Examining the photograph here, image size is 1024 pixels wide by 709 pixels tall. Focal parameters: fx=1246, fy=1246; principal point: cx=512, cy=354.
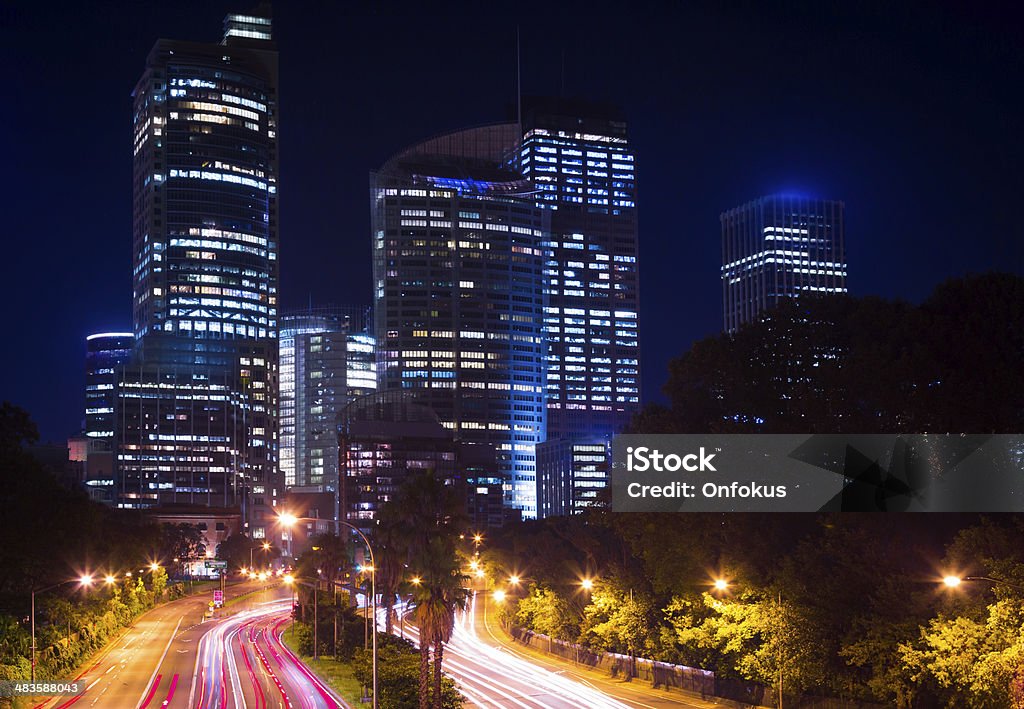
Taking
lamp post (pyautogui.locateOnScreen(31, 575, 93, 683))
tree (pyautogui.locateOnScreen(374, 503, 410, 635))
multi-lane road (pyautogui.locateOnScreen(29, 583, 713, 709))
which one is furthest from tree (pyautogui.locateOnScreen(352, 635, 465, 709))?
lamp post (pyautogui.locateOnScreen(31, 575, 93, 683))

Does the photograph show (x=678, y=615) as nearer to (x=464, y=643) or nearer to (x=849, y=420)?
(x=849, y=420)

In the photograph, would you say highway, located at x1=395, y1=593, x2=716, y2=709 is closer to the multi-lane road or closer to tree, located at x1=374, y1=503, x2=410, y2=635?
the multi-lane road

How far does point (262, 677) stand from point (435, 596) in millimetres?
22826

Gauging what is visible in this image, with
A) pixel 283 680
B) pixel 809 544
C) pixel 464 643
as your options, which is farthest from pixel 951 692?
pixel 464 643

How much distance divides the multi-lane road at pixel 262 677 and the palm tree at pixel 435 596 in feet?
24.5

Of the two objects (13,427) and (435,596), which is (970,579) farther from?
(13,427)

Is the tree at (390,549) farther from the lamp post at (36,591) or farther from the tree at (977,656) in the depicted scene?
the tree at (977,656)

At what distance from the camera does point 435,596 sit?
58.9 metres

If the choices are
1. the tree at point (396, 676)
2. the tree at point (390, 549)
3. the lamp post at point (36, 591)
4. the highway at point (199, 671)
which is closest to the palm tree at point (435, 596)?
the tree at point (390, 549)

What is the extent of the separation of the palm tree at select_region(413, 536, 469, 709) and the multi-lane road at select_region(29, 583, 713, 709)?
747 centimetres

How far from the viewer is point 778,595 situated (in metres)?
61.1

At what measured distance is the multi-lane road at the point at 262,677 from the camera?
2579 inches

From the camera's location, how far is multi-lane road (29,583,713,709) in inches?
2579

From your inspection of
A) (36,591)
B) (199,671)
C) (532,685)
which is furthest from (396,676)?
(36,591)
